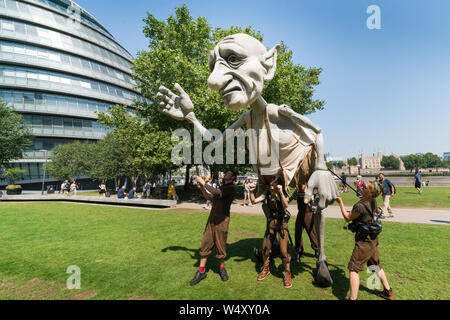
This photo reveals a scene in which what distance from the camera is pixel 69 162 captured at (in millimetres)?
30891

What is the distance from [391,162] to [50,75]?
122344 mm

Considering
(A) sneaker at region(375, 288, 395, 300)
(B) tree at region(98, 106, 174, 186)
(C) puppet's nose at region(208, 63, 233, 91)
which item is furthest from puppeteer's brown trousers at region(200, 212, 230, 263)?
(B) tree at region(98, 106, 174, 186)

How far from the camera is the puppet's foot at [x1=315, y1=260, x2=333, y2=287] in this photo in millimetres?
3572

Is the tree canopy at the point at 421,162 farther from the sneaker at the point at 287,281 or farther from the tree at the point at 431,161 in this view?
the sneaker at the point at 287,281

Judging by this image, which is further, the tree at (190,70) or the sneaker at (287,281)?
the tree at (190,70)

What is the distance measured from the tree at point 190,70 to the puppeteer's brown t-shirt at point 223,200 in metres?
9.75

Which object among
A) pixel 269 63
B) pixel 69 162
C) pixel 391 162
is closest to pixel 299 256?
pixel 269 63

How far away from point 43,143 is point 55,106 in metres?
6.06

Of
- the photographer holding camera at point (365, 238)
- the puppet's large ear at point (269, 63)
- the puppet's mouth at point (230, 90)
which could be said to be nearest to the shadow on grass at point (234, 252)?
Answer: the photographer holding camera at point (365, 238)

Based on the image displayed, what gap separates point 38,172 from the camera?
3462cm

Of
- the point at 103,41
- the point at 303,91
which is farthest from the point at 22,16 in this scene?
the point at 303,91

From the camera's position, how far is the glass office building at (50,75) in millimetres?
32281

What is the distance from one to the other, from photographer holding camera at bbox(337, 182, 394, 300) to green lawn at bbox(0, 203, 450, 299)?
375 mm

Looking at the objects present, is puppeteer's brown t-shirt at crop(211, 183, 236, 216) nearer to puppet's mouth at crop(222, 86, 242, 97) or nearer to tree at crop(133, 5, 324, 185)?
puppet's mouth at crop(222, 86, 242, 97)
